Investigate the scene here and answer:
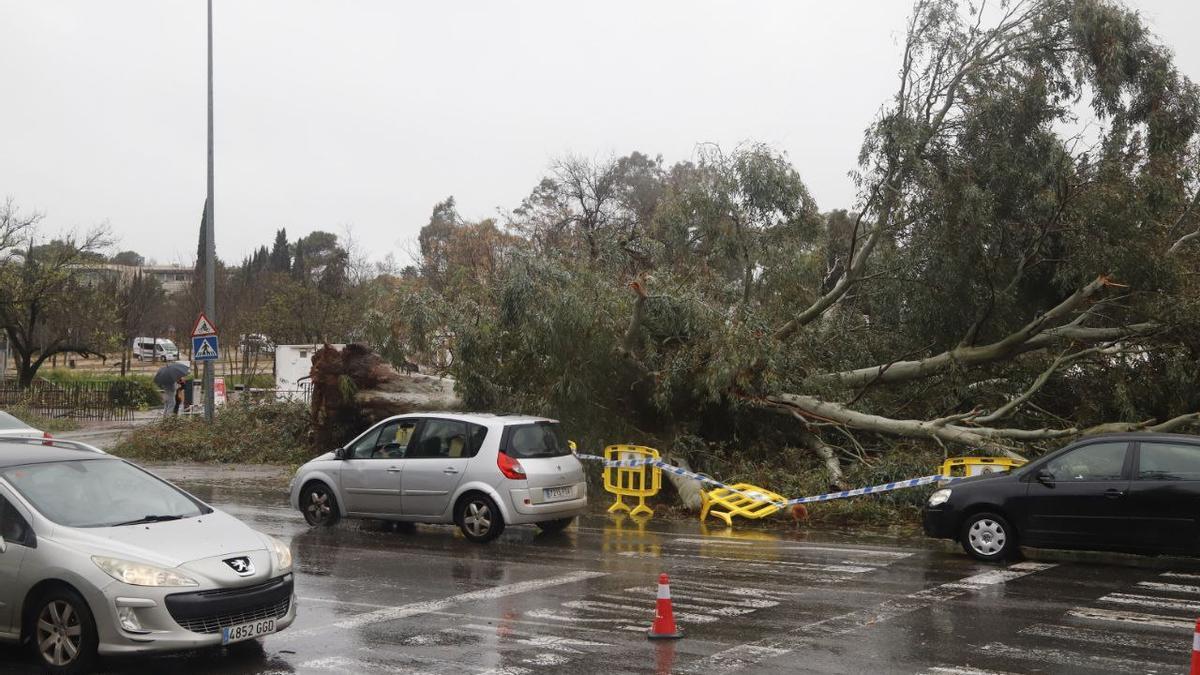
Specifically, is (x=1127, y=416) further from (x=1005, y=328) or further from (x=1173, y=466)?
(x=1173, y=466)

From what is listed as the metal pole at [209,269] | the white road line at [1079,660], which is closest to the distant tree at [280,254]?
the metal pole at [209,269]

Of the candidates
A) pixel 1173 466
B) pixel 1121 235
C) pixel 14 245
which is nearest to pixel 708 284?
pixel 1121 235

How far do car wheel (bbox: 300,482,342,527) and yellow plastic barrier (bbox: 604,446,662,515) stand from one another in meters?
4.35

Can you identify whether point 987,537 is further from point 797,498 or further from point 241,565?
point 241,565

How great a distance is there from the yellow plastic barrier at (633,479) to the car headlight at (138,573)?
9879 millimetres

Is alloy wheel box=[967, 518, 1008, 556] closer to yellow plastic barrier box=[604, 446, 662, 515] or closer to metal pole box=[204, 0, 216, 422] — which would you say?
yellow plastic barrier box=[604, 446, 662, 515]

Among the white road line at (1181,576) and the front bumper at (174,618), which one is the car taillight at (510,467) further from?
the white road line at (1181,576)

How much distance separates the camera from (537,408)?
1847 cm

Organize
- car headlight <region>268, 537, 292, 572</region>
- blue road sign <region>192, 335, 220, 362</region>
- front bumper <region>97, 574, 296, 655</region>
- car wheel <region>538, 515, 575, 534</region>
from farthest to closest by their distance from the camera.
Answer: blue road sign <region>192, 335, 220, 362</region>
car wheel <region>538, 515, 575, 534</region>
car headlight <region>268, 537, 292, 572</region>
front bumper <region>97, 574, 296, 655</region>

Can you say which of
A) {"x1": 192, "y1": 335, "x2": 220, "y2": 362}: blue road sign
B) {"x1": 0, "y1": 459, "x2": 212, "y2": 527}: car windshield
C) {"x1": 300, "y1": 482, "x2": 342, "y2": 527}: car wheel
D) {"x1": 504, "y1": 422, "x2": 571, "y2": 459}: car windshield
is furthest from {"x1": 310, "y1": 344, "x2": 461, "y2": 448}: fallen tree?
{"x1": 0, "y1": 459, "x2": 212, "y2": 527}: car windshield

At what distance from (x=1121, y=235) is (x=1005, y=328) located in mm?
2667

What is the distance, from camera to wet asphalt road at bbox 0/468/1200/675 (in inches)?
296

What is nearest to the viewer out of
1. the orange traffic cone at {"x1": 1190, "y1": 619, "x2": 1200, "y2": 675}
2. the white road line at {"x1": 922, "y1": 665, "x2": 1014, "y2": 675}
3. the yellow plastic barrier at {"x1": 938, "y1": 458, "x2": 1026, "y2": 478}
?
the orange traffic cone at {"x1": 1190, "y1": 619, "x2": 1200, "y2": 675}

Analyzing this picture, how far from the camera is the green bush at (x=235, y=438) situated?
23578 mm
